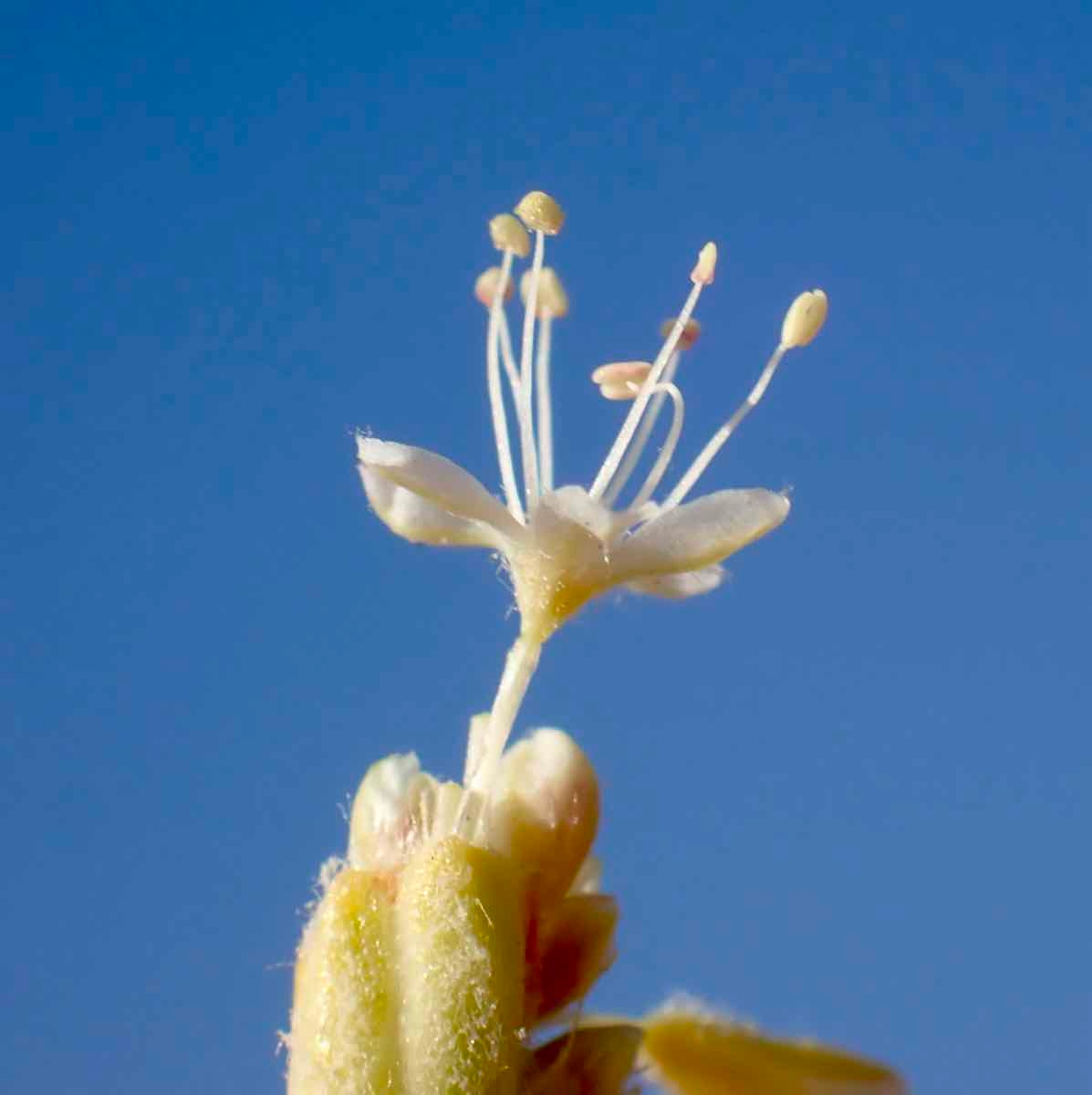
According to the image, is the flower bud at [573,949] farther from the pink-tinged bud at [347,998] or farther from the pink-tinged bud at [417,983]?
the pink-tinged bud at [347,998]

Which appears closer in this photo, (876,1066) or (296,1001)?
(296,1001)

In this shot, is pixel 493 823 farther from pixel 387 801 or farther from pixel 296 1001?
pixel 296 1001

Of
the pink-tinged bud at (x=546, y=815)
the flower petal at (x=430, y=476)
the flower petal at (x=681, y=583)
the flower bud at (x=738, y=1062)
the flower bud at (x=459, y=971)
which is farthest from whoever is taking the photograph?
the flower bud at (x=738, y=1062)

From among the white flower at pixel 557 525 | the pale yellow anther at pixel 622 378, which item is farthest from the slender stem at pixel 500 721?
the pale yellow anther at pixel 622 378

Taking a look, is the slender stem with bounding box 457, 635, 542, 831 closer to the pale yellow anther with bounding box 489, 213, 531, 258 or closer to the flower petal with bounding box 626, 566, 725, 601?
the flower petal with bounding box 626, 566, 725, 601

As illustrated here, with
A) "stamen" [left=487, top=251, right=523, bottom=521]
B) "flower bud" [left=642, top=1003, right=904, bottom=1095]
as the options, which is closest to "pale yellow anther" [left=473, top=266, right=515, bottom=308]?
"stamen" [left=487, top=251, right=523, bottom=521]

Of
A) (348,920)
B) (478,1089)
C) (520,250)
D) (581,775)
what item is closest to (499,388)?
(520,250)
